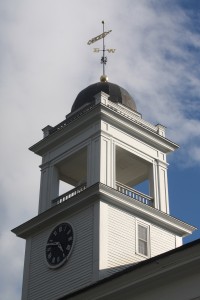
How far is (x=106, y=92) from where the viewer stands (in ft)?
108

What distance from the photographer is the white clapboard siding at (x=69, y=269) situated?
26844 millimetres

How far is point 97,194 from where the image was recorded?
2753 centimetres

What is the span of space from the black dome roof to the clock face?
684cm

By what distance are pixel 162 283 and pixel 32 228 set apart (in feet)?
35.2

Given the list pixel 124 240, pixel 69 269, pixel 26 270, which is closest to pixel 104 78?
pixel 124 240

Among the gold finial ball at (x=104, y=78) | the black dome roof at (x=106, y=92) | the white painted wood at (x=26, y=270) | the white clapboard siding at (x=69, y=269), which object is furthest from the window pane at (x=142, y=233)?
the gold finial ball at (x=104, y=78)

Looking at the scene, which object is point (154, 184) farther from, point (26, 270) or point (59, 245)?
point (26, 270)

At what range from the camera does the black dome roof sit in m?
32.9

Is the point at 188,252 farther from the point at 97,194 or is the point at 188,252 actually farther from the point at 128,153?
the point at 128,153

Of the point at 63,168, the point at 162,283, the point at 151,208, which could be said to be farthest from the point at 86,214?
the point at 162,283

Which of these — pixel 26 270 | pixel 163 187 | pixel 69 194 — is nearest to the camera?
pixel 26 270

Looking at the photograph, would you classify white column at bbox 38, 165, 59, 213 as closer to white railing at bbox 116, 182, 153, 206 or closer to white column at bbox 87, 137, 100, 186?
white column at bbox 87, 137, 100, 186

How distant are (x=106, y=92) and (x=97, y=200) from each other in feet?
23.4

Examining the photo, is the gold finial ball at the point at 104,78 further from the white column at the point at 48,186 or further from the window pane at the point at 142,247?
the window pane at the point at 142,247
